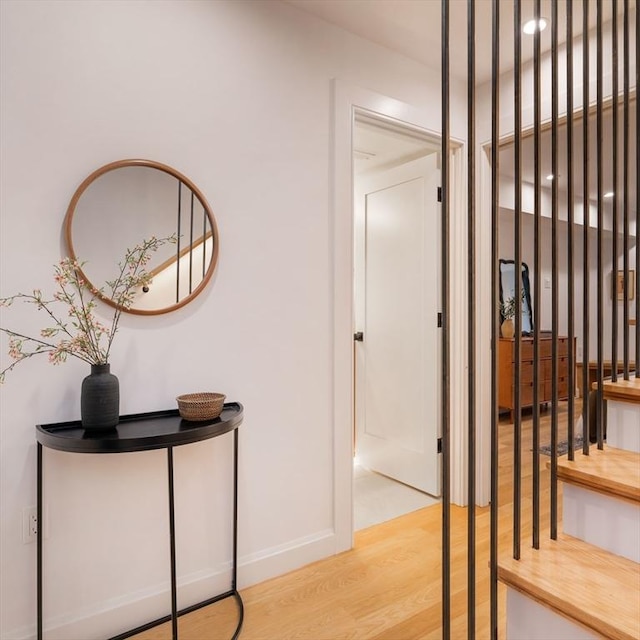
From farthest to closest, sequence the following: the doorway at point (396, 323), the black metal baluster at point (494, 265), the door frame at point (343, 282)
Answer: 1. the doorway at point (396, 323)
2. the door frame at point (343, 282)
3. the black metal baluster at point (494, 265)

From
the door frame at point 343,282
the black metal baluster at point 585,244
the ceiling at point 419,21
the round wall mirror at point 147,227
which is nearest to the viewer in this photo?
the black metal baluster at point 585,244

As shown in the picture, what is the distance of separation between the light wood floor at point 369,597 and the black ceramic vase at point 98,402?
856mm

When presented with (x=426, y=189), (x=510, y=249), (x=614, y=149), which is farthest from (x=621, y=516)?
(x=510, y=249)

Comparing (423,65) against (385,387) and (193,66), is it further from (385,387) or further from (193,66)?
(385,387)

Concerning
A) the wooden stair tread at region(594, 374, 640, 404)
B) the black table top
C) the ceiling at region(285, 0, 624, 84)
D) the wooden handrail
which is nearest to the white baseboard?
the black table top

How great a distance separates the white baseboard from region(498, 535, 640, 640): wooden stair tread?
1.28m

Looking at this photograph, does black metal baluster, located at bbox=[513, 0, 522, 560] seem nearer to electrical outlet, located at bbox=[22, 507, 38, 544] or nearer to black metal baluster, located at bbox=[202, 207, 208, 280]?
black metal baluster, located at bbox=[202, 207, 208, 280]

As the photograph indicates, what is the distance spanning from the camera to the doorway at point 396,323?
9.38 ft

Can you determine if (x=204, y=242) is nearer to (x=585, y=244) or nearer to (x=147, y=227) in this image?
(x=147, y=227)

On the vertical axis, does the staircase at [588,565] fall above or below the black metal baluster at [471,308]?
below

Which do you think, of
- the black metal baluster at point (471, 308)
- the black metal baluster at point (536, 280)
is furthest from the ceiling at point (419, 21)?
the black metal baluster at point (471, 308)

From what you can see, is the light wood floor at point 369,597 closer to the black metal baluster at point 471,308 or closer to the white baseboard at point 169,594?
the white baseboard at point 169,594

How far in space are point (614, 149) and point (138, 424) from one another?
5.93 feet

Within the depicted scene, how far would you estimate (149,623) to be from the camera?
172 centimetres
